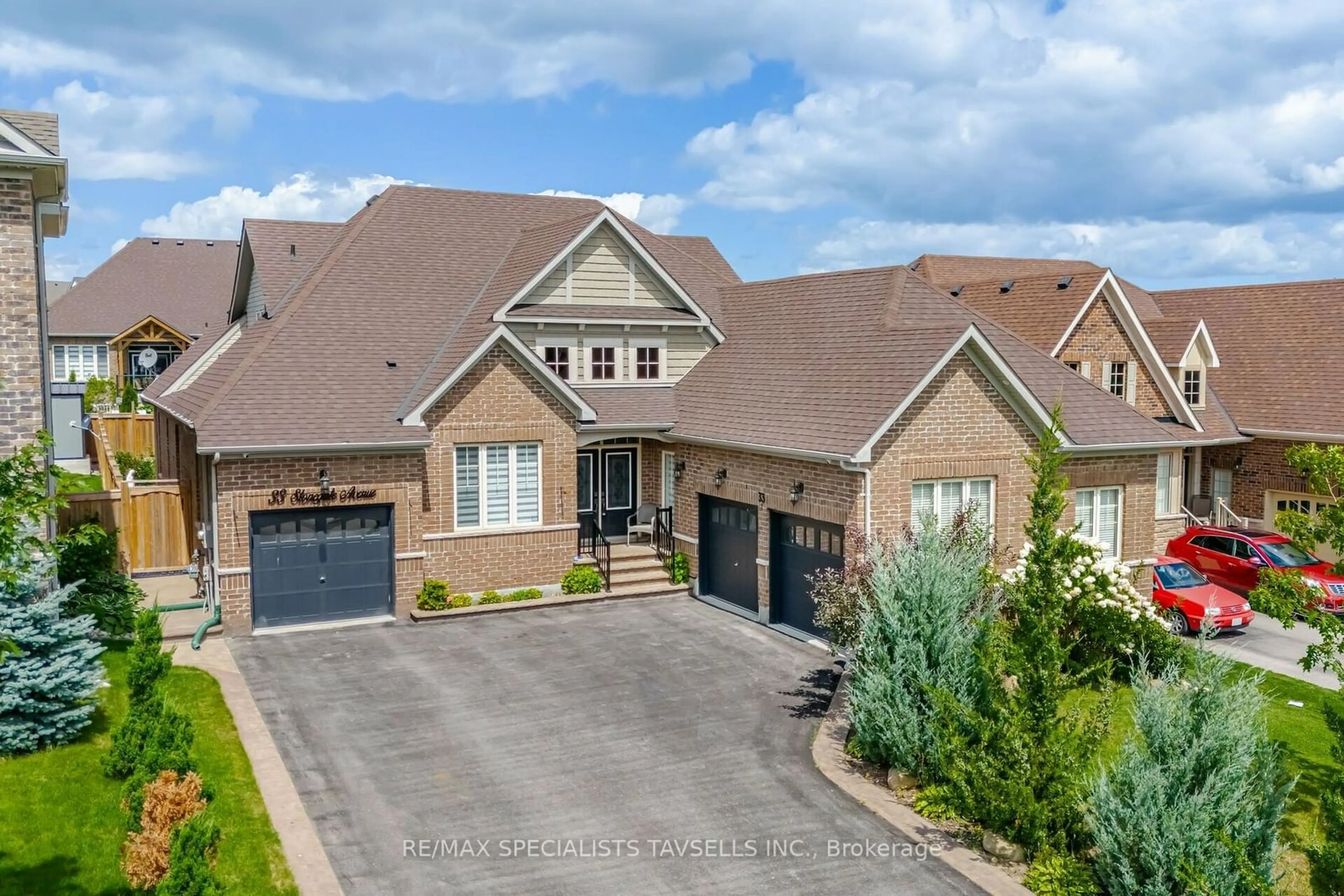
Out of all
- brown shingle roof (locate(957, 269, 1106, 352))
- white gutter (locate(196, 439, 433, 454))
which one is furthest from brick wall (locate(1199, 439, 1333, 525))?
white gutter (locate(196, 439, 433, 454))

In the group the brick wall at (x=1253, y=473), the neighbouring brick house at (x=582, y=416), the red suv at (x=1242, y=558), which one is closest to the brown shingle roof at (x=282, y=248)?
the neighbouring brick house at (x=582, y=416)

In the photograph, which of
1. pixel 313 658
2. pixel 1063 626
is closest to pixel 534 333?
pixel 313 658

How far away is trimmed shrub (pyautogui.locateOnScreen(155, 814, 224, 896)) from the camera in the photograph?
29.2ft

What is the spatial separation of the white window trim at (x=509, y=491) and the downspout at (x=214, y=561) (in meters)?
4.50

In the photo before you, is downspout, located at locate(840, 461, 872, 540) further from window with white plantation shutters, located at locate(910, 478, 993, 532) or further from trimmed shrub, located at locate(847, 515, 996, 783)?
trimmed shrub, located at locate(847, 515, 996, 783)

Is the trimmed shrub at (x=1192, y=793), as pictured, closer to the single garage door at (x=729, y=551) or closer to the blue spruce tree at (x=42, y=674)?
the single garage door at (x=729, y=551)

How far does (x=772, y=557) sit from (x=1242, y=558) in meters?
12.4

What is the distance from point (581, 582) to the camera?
23000 mm

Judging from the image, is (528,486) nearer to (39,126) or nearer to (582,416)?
Answer: (582,416)

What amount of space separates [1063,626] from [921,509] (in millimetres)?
3425

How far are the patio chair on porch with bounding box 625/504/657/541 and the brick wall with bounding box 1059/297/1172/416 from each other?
37.7ft

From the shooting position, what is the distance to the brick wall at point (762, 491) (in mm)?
19531

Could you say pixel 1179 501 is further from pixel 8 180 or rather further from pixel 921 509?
pixel 8 180

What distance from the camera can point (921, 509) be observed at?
1995cm
